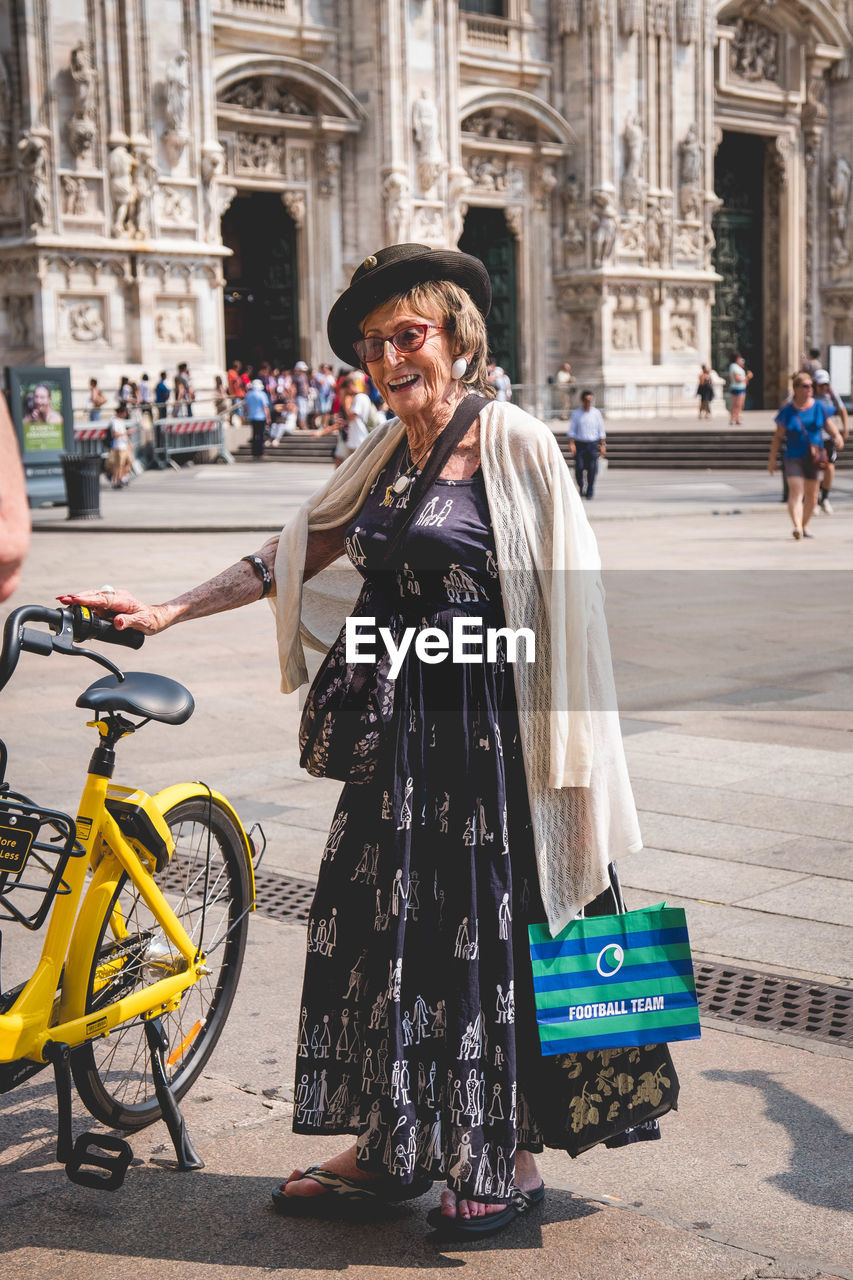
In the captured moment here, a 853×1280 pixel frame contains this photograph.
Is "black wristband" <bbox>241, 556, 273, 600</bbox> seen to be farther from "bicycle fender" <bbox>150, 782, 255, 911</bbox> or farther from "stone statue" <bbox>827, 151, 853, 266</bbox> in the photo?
"stone statue" <bbox>827, 151, 853, 266</bbox>

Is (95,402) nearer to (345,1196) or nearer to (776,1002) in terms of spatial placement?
(776,1002)

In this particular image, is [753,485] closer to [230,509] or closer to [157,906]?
[230,509]

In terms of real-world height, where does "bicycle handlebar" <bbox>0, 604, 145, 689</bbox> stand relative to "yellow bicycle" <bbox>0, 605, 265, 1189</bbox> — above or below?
above

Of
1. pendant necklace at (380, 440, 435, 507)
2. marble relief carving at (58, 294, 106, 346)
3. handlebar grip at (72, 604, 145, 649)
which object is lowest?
handlebar grip at (72, 604, 145, 649)

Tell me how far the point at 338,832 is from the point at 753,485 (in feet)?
71.6

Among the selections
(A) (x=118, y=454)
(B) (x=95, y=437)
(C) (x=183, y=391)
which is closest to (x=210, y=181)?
(C) (x=183, y=391)

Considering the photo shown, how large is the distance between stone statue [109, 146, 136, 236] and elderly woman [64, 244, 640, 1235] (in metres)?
27.3

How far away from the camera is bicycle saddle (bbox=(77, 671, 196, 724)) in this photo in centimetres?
305

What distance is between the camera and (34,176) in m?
27.8

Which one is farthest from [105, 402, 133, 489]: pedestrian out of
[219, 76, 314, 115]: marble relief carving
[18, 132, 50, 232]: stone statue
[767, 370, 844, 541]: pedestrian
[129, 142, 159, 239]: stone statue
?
[767, 370, 844, 541]: pedestrian

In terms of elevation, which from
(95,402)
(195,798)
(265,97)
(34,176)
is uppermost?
(265,97)

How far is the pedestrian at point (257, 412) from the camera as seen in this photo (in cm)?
2938

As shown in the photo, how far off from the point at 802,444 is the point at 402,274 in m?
13.5

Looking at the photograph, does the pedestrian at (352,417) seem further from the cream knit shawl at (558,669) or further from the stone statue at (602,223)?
the stone statue at (602,223)
